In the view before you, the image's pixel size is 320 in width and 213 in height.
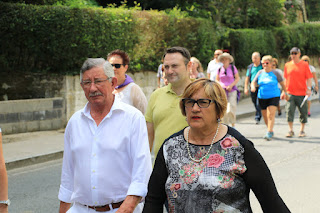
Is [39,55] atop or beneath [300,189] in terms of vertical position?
atop

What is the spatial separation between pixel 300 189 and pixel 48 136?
264 inches

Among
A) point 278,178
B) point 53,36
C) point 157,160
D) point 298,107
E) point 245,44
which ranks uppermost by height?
point 53,36

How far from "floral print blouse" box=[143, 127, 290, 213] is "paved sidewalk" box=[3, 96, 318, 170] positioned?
6807mm

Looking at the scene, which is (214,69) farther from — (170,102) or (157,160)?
(157,160)

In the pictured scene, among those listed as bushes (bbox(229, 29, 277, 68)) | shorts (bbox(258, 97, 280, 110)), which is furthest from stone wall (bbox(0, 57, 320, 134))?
bushes (bbox(229, 29, 277, 68))

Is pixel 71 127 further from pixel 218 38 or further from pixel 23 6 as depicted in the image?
pixel 218 38

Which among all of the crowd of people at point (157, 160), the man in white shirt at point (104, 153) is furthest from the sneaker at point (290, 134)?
the man in white shirt at point (104, 153)

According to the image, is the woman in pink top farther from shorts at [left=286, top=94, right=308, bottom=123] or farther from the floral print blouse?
the floral print blouse

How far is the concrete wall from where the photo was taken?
1223 cm

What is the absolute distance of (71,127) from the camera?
3.69 m

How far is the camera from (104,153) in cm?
351

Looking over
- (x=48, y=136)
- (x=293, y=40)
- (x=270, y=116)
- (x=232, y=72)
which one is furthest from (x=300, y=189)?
(x=293, y=40)

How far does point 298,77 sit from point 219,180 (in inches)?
375

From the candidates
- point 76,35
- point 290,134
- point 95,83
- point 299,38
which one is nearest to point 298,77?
point 290,134
